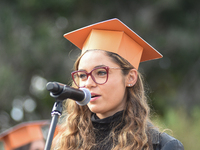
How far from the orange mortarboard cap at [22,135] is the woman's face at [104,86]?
2.74 metres

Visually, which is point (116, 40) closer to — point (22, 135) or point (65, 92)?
point (65, 92)

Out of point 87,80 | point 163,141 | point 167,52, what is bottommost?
point 167,52

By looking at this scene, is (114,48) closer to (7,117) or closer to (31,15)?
(31,15)

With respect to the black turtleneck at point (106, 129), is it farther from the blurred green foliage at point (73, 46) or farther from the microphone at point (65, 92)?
the blurred green foliage at point (73, 46)

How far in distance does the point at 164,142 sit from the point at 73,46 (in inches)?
320

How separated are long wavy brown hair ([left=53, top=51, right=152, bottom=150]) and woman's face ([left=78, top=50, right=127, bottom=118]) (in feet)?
0.23

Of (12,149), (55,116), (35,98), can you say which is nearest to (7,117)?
(35,98)

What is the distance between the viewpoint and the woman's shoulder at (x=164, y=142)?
2170 mm

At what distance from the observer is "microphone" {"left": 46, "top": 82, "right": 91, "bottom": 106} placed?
1498mm

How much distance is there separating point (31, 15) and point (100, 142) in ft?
29.9

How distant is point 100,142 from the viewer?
237 cm

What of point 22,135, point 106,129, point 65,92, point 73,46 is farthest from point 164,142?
point 73,46

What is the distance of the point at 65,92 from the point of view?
5.13 ft

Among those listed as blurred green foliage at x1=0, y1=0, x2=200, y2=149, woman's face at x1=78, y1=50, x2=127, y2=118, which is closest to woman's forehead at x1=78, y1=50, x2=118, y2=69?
woman's face at x1=78, y1=50, x2=127, y2=118
